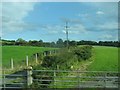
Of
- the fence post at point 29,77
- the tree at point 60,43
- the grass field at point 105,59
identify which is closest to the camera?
the fence post at point 29,77

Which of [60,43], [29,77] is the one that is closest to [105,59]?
[60,43]

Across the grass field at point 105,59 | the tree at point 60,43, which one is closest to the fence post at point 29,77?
the grass field at point 105,59

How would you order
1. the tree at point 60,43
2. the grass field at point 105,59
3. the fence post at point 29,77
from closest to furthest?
the fence post at point 29,77 < the grass field at point 105,59 < the tree at point 60,43

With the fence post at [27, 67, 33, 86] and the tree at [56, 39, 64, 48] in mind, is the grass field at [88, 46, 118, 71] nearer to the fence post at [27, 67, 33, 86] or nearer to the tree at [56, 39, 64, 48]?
the tree at [56, 39, 64, 48]

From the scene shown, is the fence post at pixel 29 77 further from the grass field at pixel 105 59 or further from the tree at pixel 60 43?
the tree at pixel 60 43

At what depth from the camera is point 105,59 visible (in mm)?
44250

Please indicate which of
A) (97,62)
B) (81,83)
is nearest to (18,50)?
(97,62)

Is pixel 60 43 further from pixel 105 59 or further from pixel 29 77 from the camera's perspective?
pixel 29 77

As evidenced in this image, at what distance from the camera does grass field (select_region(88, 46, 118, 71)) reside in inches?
1405

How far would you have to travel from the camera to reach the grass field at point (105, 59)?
35.7 m

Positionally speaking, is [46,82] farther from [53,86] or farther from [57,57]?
[57,57]

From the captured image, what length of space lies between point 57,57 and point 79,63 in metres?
10.3

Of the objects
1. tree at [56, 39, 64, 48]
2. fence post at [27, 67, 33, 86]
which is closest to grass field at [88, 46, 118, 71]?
tree at [56, 39, 64, 48]

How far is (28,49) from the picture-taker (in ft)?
195
